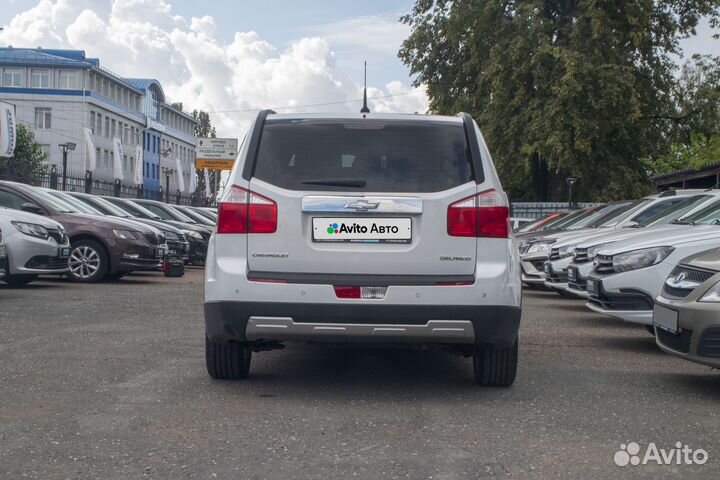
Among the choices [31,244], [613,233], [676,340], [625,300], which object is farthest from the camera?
[31,244]

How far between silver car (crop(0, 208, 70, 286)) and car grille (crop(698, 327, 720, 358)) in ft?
30.4

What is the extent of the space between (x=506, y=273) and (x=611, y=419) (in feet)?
3.37

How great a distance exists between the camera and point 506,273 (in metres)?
6.01

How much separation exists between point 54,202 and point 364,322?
11169 mm

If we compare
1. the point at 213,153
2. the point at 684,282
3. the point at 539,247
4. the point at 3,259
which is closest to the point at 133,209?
the point at 3,259

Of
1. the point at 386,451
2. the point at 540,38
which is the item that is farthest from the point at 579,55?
the point at 386,451

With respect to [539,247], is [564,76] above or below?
above

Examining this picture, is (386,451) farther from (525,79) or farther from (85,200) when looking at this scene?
(525,79)

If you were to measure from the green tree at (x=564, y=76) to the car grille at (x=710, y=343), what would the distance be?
27.4 metres

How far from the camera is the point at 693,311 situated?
6.48 meters

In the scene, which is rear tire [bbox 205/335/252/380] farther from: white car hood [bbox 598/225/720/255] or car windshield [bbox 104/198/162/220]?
car windshield [bbox 104/198/162/220]

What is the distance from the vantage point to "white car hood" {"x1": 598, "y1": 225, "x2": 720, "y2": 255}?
28.3 ft

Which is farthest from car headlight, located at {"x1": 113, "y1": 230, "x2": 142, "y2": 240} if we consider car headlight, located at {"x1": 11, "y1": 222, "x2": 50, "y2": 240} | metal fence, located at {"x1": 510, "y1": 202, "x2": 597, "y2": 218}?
metal fence, located at {"x1": 510, "y1": 202, "x2": 597, "y2": 218}

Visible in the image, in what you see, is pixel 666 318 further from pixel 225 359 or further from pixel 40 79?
pixel 40 79
